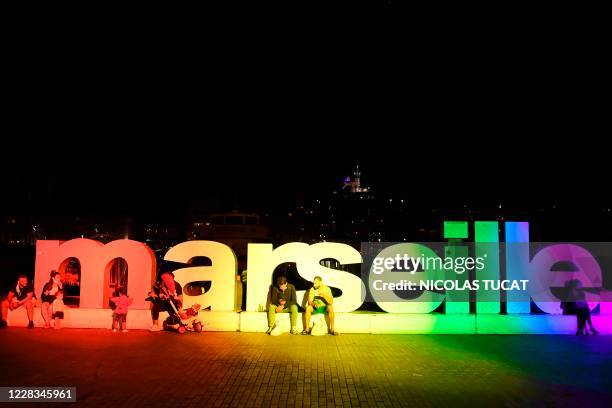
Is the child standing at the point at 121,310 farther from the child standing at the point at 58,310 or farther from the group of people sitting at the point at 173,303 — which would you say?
the child standing at the point at 58,310

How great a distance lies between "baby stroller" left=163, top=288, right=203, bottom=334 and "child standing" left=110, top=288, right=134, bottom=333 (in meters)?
0.99

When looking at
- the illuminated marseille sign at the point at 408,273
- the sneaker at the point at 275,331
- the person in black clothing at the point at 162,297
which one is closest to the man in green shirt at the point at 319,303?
the illuminated marseille sign at the point at 408,273

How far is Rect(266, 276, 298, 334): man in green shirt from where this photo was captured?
11.9m

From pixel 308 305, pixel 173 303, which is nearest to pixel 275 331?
pixel 308 305

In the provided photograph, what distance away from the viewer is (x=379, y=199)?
42.5 metres

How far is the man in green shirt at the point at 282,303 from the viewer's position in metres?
11.9

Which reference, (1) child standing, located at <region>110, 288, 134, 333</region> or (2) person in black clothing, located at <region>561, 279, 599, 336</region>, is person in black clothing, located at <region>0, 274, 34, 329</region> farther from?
(2) person in black clothing, located at <region>561, 279, 599, 336</region>

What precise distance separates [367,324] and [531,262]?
15.1 ft

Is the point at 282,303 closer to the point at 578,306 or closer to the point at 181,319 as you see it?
the point at 181,319

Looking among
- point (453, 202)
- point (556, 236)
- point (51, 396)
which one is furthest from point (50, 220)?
point (556, 236)

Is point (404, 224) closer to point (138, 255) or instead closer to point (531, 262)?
point (531, 262)

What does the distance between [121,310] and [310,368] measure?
5.77m

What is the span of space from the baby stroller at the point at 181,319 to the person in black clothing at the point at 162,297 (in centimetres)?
5

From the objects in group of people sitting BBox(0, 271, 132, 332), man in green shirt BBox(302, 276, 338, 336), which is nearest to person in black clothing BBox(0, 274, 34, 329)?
group of people sitting BBox(0, 271, 132, 332)
